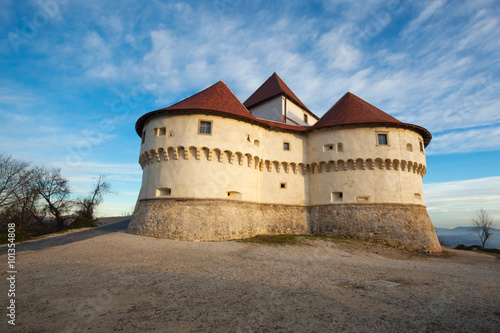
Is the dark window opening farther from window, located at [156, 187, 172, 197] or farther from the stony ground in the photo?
the stony ground

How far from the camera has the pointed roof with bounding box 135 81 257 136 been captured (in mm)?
17734

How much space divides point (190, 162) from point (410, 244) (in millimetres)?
16998

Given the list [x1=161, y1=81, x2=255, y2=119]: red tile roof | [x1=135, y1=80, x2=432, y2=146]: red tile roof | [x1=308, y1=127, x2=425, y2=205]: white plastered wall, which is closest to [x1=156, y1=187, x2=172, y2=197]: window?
[x1=135, y1=80, x2=432, y2=146]: red tile roof

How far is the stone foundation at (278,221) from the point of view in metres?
16.0

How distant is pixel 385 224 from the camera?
18500 mm

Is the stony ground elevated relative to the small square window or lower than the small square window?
lower

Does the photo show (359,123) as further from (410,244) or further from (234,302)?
(234,302)

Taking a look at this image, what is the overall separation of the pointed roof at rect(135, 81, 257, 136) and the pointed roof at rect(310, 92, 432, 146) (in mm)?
7249

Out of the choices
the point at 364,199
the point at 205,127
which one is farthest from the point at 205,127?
the point at 364,199

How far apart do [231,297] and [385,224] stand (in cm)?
1645

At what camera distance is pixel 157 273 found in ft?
26.3

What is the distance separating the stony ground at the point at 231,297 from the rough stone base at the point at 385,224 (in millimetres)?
9498

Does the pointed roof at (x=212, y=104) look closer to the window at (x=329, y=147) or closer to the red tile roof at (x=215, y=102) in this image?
the red tile roof at (x=215, y=102)

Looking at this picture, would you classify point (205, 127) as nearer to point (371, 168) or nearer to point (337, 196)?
point (337, 196)
